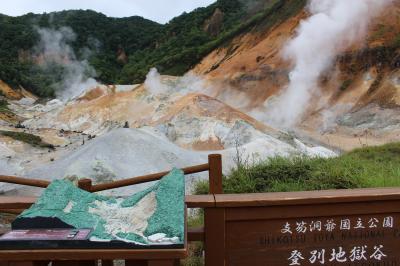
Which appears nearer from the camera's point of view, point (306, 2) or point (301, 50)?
point (301, 50)

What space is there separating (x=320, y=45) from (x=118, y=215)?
23.5 m

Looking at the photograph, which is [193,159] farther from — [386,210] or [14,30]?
[14,30]

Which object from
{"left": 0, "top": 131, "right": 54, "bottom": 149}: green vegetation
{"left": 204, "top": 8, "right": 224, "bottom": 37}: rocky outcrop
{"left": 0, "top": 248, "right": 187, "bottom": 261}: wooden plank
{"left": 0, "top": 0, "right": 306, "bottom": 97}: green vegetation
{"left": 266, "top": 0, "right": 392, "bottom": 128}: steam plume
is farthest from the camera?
{"left": 204, "top": 8, "right": 224, "bottom": 37}: rocky outcrop

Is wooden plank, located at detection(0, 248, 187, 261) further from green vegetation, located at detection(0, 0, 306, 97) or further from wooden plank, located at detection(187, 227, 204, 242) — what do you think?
green vegetation, located at detection(0, 0, 306, 97)

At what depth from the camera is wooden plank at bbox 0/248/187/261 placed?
211 cm

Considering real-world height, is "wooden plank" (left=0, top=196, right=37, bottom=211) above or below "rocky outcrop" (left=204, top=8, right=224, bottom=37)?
below

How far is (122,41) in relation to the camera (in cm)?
7038

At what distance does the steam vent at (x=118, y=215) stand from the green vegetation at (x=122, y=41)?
112 ft

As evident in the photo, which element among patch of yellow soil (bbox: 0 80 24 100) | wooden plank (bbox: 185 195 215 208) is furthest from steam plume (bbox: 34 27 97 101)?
wooden plank (bbox: 185 195 215 208)

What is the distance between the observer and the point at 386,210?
277 centimetres

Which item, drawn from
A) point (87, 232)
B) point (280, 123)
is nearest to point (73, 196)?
point (87, 232)

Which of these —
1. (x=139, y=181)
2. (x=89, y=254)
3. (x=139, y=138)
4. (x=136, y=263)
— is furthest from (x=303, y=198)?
(x=139, y=138)

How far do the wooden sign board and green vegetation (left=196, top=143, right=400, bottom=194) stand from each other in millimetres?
2101

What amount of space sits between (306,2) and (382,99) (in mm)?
10701
